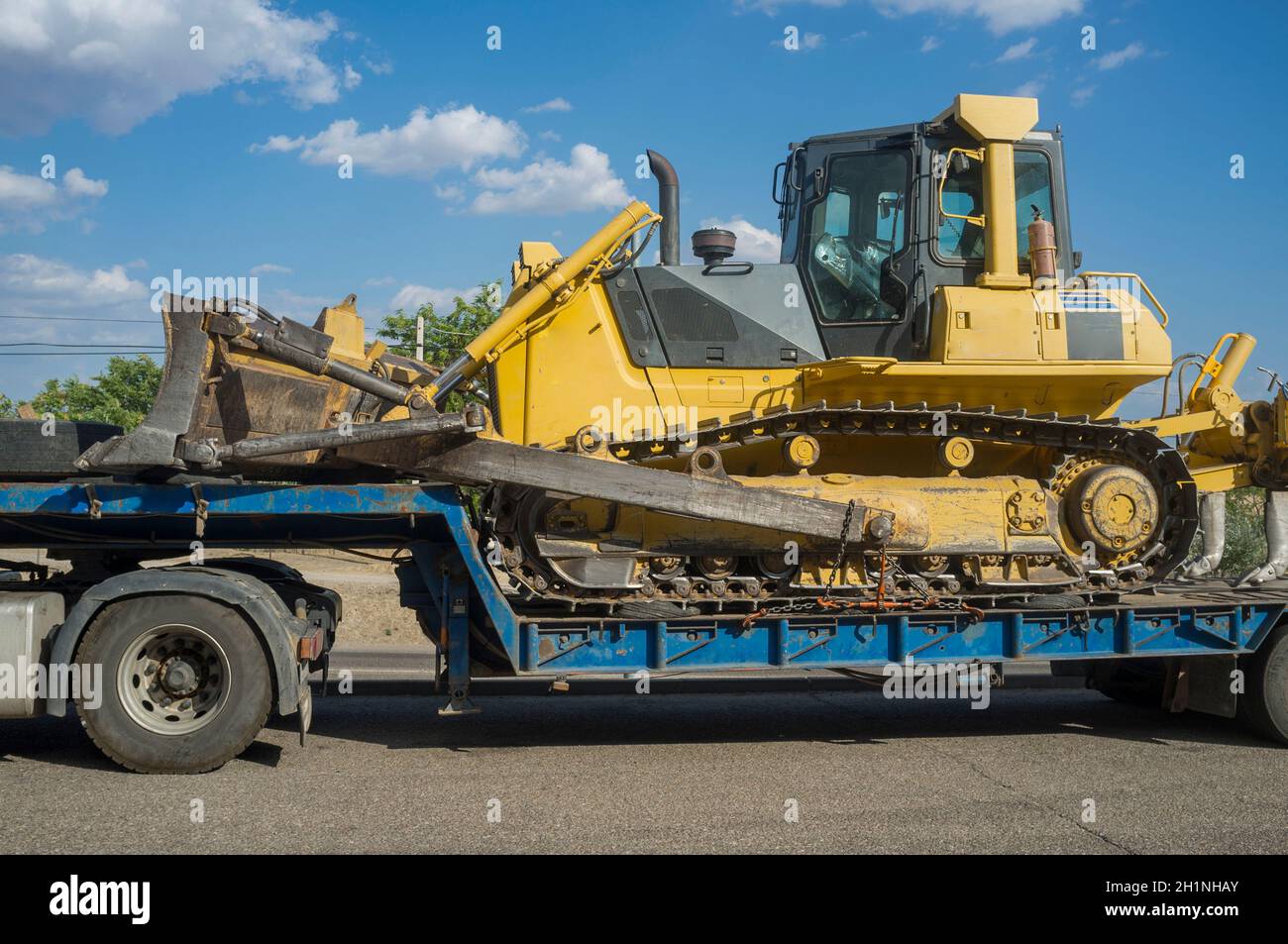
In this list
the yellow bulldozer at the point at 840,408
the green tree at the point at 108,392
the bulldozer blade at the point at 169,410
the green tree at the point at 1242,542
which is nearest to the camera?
the bulldozer blade at the point at 169,410

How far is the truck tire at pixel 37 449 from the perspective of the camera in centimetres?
694

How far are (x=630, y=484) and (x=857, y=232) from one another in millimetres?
2924

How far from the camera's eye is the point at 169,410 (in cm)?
677

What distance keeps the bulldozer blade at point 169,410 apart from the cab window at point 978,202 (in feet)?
17.4

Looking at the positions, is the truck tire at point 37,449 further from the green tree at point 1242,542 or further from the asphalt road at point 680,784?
the green tree at point 1242,542

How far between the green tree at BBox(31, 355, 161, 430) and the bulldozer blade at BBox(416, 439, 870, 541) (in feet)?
110

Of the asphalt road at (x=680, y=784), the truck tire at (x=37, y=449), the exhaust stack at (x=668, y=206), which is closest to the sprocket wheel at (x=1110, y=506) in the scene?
the asphalt road at (x=680, y=784)

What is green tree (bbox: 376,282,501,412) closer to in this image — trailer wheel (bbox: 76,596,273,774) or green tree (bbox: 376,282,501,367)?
green tree (bbox: 376,282,501,367)

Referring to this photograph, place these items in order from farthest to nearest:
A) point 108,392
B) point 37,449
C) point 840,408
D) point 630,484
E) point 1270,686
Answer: point 108,392 → point 1270,686 → point 840,408 → point 630,484 → point 37,449

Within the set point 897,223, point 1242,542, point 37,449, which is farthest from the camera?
point 1242,542

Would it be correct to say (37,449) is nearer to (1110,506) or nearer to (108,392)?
(1110,506)

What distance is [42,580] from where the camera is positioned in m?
7.62

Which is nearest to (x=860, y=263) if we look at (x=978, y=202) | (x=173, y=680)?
(x=978, y=202)

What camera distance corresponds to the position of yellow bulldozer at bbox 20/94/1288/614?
7.42 metres
